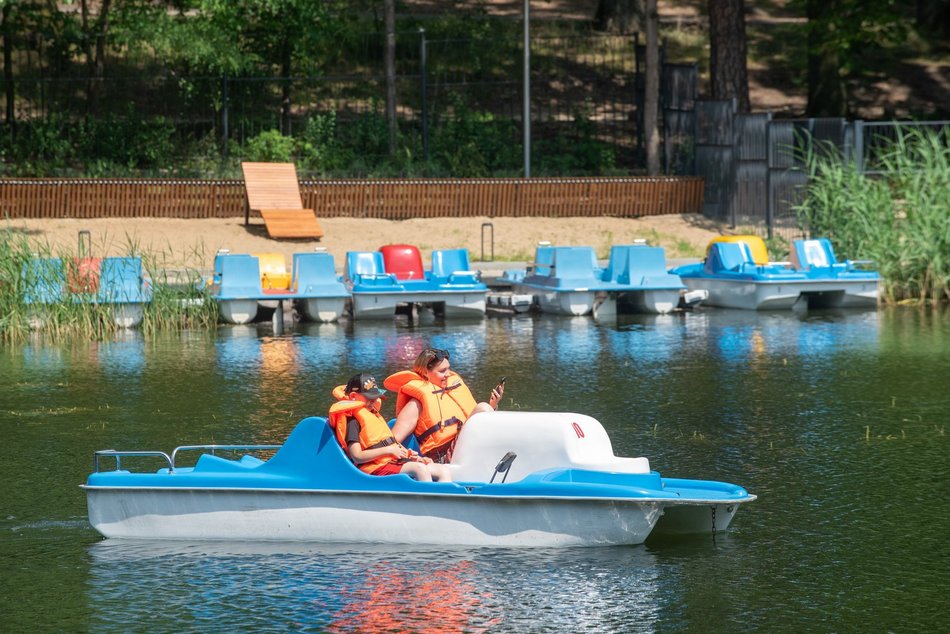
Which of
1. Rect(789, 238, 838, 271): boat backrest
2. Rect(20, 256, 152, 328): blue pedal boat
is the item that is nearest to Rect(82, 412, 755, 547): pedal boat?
Rect(20, 256, 152, 328): blue pedal boat

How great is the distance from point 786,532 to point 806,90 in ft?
124

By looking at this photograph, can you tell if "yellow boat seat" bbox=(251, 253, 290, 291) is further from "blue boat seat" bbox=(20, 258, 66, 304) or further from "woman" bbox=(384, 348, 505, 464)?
"woman" bbox=(384, 348, 505, 464)

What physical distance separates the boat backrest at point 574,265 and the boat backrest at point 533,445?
15.2m

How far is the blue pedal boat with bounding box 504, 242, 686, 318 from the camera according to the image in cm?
2555

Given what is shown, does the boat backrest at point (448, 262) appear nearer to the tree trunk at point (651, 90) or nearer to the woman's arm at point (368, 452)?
the tree trunk at point (651, 90)

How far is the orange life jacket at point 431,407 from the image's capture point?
36.0 ft

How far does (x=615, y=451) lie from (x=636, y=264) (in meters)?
12.8

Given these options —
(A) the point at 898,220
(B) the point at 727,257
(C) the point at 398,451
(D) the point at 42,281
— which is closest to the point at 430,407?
(C) the point at 398,451

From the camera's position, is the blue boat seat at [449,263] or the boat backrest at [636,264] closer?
the boat backrest at [636,264]

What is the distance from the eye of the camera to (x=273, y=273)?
83.8 feet

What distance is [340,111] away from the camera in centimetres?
4147

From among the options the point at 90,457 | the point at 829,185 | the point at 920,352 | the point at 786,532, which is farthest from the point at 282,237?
the point at 786,532

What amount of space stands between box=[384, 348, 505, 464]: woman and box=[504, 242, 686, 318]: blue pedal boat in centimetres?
1431

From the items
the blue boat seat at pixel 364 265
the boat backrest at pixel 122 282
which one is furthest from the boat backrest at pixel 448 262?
the boat backrest at pixel 122 282
